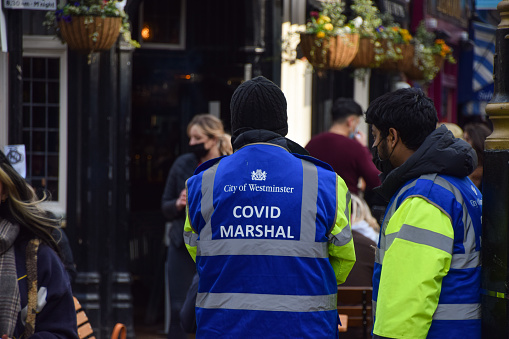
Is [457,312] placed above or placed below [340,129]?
below

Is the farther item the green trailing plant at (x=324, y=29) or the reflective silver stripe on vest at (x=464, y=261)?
the green trailing plant at (x=324, y=29)

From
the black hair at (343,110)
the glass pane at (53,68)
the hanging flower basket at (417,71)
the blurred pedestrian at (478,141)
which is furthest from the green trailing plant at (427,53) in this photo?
the glass pane at (53,68)

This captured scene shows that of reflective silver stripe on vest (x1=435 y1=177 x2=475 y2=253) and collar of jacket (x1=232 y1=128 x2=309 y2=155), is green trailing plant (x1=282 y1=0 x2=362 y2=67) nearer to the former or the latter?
collar of jacket (x1=232 y1=128 x2=309 y2=155)

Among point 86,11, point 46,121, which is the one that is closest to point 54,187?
point 46,121

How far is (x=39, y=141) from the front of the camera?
743 centimetres

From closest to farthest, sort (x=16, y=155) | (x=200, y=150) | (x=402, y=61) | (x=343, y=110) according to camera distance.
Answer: (x=16, y=155) < (x=200, y=150) < (x=343, y=110) < (x=402, y=61)

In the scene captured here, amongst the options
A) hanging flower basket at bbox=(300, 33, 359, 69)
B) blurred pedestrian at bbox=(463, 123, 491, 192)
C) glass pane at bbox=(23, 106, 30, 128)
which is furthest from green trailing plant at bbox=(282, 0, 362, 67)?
glass pane at bbox=(23, 106, 30, 128)

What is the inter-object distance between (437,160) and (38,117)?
498cm

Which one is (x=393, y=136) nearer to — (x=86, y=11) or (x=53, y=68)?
(x=86, y=11)

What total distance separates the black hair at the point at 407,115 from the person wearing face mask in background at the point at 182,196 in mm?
3267

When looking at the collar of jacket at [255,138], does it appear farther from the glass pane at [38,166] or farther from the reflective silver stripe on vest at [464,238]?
the glass pane at [38,166]

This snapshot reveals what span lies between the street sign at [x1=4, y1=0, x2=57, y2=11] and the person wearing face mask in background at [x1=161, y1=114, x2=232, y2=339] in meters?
1.40

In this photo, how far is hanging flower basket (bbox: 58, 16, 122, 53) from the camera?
669 cm

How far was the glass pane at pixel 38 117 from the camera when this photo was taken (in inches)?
292
